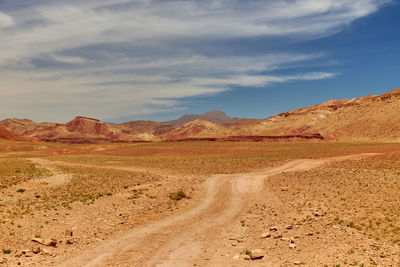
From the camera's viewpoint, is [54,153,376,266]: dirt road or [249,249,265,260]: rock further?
[54,153,376,266]: dirt road

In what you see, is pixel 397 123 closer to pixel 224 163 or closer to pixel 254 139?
pixel 254 139

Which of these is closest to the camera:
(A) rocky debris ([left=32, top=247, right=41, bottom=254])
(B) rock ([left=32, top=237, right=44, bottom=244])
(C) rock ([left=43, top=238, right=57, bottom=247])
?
(A) rocky debris ([left=32, top=247, right=41, bottom=254])

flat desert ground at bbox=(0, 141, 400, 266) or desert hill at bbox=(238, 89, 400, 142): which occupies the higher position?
desert hill at bbox=(238, 89, 400, 142)

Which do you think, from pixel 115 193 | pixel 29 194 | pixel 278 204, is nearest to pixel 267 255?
pixel 278 204

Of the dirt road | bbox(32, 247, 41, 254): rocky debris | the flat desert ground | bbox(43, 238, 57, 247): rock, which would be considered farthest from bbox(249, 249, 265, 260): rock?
bbox(32, 247, 41, 254): rocky debris

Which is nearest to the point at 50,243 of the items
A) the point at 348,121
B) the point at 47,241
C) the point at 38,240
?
the point at 47,241

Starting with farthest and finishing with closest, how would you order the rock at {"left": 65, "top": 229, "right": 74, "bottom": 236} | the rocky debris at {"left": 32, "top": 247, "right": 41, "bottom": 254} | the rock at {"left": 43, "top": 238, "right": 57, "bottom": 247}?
the rock at {"left": 65, "top": 229, "right": 74, "bottom": 236} < the rock at {"left": 43, "top": 238, "right": 57, "bottom": 247} < the rocky debris at {"left": 32, "top": 247, "right": 41, "bottom": 254}

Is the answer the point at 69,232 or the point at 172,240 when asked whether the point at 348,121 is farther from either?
the point at 69,232

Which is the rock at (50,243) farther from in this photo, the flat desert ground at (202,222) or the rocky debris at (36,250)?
the rocky debris at (36,250)

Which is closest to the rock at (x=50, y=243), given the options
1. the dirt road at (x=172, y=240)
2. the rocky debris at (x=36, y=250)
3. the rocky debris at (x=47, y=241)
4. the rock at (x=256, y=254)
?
the rocky debris at (x=47, y=241)

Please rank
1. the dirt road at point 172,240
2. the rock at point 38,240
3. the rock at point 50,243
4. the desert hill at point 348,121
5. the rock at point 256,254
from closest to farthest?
the rock at point 256,254 < the dirt road at point 172,240 < the rock at point 50,243 < the rock at point 38,240 < the desert hill at point 348,121

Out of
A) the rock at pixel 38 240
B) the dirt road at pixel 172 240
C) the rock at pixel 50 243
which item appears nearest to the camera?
the dirt road at pixel 172 240

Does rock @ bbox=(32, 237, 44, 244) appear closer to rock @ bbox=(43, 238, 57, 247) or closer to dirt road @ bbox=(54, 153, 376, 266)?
rock @ bbox=(43, 238, 57, 247)

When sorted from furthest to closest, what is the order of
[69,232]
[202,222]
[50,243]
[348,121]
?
[348,121] < [202,222] < [69,232] < [50,243]
